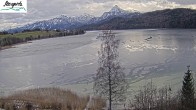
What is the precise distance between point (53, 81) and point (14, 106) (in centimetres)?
1931

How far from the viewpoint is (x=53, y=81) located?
45.2m

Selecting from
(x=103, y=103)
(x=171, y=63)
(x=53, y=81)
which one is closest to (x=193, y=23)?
(x=171, y=63)

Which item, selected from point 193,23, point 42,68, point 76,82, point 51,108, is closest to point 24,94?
point 51,108

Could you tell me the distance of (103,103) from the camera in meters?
31.0

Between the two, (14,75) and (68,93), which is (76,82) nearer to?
(68,93)

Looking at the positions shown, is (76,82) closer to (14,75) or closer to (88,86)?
(88,86)

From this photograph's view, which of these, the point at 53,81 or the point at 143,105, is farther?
the point at 53,81

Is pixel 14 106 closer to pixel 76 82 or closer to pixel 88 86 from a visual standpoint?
pixel 88 86

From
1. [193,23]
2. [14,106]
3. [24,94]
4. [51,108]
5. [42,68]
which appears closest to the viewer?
[14,106]

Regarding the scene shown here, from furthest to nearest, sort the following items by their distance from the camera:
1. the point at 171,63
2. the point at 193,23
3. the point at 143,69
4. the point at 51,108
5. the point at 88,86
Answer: the point at 193,23 → the point at 171,63 → the point at 143,69 → the point at 88,86 → the point at 51,108

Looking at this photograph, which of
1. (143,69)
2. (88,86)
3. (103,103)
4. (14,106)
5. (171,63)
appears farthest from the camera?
(171,63)

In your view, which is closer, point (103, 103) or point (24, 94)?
point (103, 103)

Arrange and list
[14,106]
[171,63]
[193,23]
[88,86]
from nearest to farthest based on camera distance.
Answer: [14,106] → [88,86] → [171,63] → [193,23]

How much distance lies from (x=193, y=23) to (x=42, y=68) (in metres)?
131
